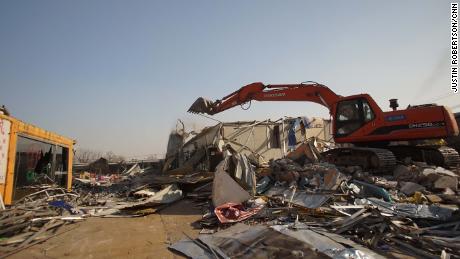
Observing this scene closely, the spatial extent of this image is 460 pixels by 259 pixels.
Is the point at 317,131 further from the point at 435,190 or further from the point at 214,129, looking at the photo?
the point at 435,190

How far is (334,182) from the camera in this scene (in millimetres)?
8414

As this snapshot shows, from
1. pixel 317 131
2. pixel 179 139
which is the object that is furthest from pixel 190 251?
pixel 179 139

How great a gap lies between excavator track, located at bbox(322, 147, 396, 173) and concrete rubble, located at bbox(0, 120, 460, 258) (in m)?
0.35

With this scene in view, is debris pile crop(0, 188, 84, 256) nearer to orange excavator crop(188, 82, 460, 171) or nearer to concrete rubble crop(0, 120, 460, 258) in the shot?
concrete rubble crop(0, 120, 460, 258)

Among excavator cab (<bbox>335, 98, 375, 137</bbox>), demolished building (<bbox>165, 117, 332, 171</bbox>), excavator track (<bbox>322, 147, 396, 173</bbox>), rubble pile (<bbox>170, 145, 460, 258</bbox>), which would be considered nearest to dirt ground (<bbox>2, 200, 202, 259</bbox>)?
rubble pile (<bbox>170, 145, 460, 258</bbox>)

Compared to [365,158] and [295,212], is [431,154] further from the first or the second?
[295,212]

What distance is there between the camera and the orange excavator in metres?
10.1

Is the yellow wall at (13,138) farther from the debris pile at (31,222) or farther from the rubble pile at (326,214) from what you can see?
the rubble pile at (326,214)

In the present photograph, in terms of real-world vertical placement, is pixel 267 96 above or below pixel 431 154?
above

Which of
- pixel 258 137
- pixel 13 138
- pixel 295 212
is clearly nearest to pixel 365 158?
pixel 295 212

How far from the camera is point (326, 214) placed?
6.32m

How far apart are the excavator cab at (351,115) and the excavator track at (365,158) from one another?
28.1 inches

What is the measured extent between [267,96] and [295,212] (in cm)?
729

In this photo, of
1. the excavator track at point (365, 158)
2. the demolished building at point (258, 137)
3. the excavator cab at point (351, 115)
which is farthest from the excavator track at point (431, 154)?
the demolished building at point (258, 137)
